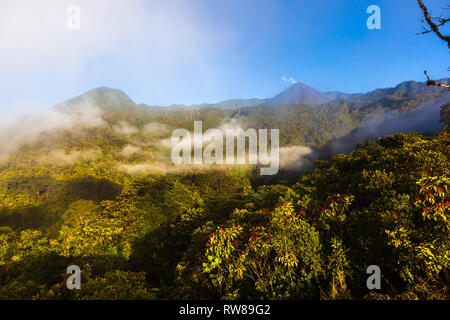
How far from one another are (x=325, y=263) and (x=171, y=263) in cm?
1159

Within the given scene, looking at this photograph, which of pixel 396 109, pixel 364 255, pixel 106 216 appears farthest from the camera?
pixel 396 109

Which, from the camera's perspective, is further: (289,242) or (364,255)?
(364,255)

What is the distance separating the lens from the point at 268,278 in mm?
5914

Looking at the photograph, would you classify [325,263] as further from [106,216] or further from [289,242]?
[106,216]

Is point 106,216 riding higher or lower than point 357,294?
lower

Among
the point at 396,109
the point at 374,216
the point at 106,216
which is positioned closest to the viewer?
the point at 374,216

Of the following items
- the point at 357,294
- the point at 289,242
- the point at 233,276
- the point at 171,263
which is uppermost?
the point at 289,242

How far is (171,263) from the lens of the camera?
14.4 metres

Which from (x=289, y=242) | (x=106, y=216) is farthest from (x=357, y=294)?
(x=106, y=216)

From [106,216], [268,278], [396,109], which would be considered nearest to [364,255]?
[268,278]
